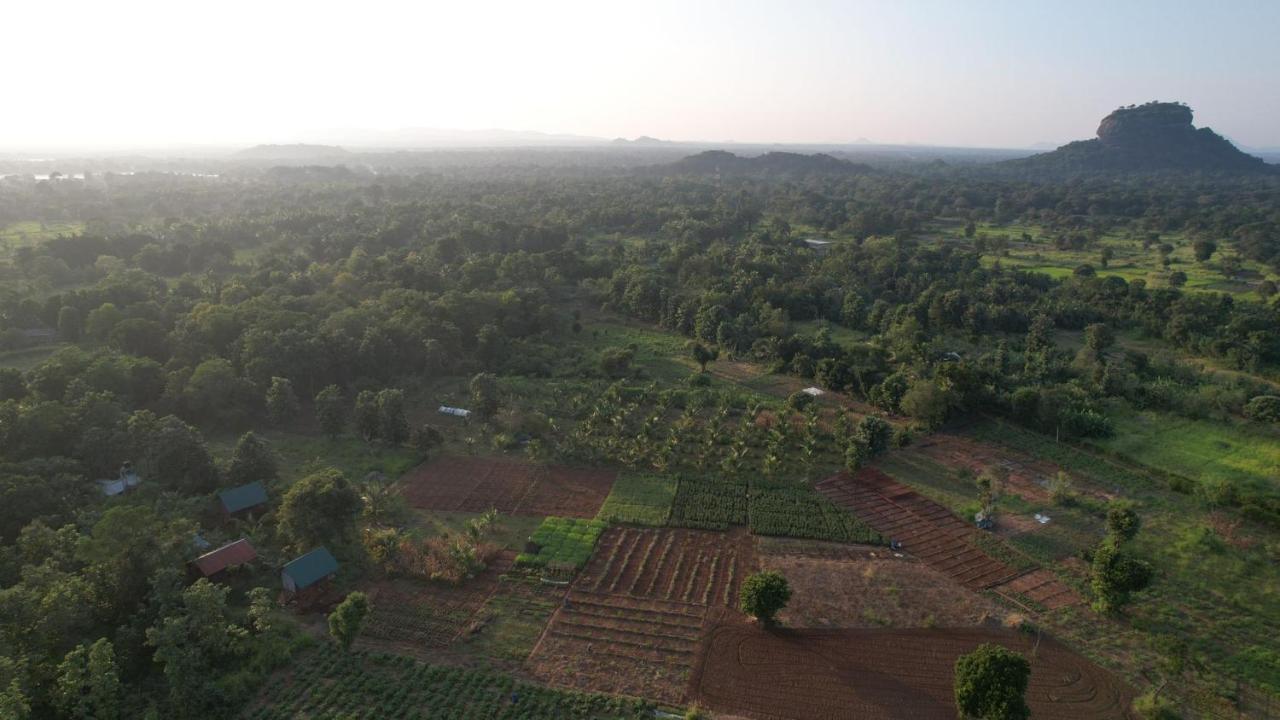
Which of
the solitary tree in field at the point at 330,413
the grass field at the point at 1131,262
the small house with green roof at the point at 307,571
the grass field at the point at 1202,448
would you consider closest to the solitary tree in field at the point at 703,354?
the grass field at the point at 1202,448

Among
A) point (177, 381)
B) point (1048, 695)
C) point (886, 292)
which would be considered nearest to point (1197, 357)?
A: point (886, 292)

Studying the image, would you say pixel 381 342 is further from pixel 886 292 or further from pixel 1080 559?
pixel 886 292

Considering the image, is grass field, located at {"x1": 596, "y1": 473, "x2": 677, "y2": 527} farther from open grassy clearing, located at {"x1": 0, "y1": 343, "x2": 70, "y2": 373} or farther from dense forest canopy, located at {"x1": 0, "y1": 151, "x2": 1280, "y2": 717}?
open grassy clearing, located at {"x1": 0, "y1": 343, "x2": 70, "y2": 373}

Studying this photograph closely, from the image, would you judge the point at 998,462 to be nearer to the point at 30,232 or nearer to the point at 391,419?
the point at 391,419

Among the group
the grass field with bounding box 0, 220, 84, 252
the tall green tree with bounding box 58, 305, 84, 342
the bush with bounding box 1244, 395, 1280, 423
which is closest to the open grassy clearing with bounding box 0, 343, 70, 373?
the tall green tree with bounding box 58, 305, 84, 342

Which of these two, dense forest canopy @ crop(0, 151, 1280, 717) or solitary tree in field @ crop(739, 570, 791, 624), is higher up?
dense forest canopy @ crop(0, 151, 1280, 717)

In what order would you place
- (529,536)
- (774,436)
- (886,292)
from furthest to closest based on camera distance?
(886,292) < (774,436) < (529,536)
